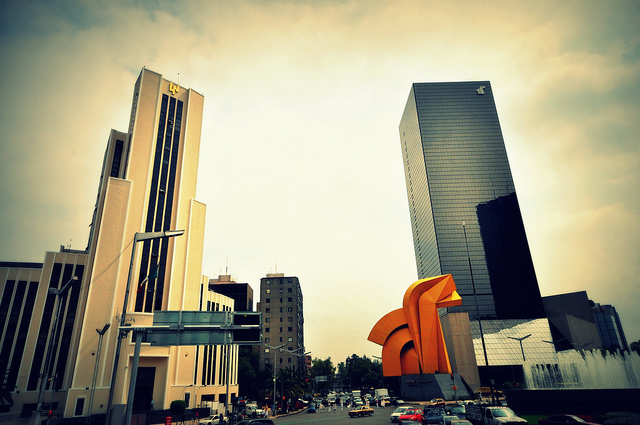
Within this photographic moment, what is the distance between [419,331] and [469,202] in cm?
7181

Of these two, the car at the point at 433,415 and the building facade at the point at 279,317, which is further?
the building facade at the point at 279,317

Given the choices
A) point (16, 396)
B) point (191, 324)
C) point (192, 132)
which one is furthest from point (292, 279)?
point (191, 324)

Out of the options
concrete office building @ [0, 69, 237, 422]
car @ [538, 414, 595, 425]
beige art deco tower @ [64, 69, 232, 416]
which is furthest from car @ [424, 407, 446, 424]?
beige art deco tower @ [64, 69, 232, 416]

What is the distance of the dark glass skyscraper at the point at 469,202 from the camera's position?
119 meters

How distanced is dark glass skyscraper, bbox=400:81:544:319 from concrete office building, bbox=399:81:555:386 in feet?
1.03

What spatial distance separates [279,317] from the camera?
114 meters

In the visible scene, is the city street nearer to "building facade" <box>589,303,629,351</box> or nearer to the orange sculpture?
the orange sculpture

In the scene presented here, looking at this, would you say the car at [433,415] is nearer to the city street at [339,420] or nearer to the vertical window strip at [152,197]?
the city street at [339,420]

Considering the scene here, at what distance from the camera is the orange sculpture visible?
2576 inches

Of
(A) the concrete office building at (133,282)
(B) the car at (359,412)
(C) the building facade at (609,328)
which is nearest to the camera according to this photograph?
(B) the car at (359,412)

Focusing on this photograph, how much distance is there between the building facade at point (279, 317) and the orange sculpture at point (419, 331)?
1780 inches

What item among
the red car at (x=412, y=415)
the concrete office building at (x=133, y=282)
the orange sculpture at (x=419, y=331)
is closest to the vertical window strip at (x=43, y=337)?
the concrete office building at (x=133, y=282)

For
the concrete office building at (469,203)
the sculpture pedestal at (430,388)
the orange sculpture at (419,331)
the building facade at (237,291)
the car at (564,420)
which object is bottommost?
the sculpture pedestal at (430,388)

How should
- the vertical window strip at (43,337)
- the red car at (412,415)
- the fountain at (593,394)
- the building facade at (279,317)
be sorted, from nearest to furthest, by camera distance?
the fountain at (593,394) → the red car at (412,415) → the vertical window strip at (43,337) → the building facade at (279,317)
